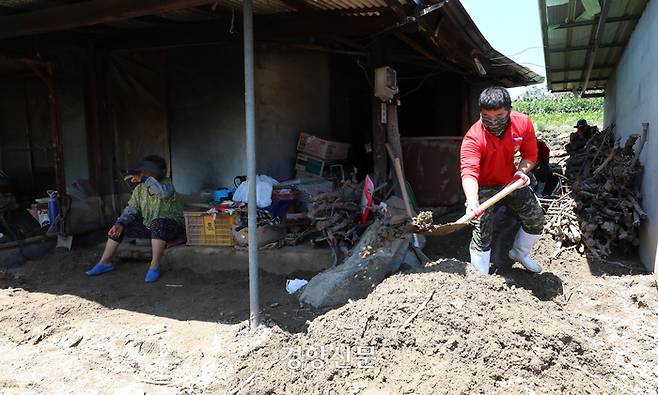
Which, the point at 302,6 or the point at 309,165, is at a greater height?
the point at 302,6

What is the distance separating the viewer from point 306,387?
302 centimetres

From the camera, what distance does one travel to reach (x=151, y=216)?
18.4 ft

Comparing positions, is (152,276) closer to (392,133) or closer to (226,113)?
(226,113)

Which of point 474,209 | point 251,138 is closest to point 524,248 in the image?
point 474,209

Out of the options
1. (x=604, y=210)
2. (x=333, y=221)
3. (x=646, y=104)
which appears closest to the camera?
(x=333, y=221)

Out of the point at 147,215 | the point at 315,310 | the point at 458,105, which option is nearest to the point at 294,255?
the point at 315,310

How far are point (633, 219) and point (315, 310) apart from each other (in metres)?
3.53

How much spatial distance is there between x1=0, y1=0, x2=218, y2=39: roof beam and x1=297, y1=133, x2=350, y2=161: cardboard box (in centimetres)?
283

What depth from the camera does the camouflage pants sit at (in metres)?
4.16

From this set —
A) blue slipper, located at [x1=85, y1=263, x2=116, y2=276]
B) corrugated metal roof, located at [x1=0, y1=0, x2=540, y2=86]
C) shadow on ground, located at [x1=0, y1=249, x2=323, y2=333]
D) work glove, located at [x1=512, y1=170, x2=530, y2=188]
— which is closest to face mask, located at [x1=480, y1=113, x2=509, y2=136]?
work glove, located at [x1=512, y1=170, x2=530, y2=188]

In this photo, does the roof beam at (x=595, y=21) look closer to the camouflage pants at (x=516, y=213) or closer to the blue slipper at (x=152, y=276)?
the camouflage pants at (x=516, y=213)

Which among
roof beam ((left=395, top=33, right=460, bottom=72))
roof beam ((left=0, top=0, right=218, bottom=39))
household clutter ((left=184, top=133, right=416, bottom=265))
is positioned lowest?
household clutter ((left=184, top=133, right=416, bottom=265))

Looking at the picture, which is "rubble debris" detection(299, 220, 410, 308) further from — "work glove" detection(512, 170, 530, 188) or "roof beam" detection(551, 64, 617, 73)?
"roof beam" detection(551, 64, 617, 73)

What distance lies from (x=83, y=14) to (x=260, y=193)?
2.40m
